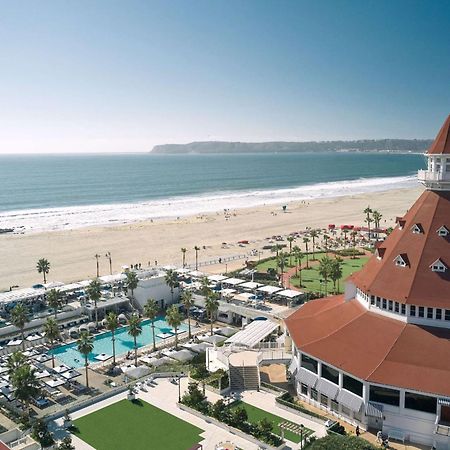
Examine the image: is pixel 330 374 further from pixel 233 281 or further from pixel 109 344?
pixel 233 281

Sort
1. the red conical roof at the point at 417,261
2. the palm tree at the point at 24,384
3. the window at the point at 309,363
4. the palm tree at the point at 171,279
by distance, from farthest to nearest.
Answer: the palm tree at the point at 171,279, the window at the point at 309,363, the palm tree at the point at 24,384, the red conical roof at the point at 417,261

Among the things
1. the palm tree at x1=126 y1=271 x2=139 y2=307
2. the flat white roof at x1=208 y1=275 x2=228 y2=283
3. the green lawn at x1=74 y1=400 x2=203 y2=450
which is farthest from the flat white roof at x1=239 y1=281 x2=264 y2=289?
the green lawn at x1=74 y1=400 x2=203 y2=450

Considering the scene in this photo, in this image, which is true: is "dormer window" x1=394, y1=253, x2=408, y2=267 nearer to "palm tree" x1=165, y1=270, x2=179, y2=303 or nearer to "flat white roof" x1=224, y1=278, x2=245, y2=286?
"palm tree" x1=165, y1=270, x2=179, y2=303

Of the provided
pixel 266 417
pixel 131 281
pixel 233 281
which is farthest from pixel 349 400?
pixel 233 281

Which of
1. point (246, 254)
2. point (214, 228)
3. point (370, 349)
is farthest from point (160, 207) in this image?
point (370, 349)

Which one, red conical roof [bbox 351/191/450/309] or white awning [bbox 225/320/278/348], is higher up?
red conical roof [bbox 351/191/450/309]

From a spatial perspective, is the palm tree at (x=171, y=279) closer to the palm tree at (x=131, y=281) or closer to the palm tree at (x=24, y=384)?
the palm tree at (x=131, y=281)

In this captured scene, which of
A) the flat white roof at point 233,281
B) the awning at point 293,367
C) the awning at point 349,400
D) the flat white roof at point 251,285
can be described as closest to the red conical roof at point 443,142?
the awning at point 349,400
